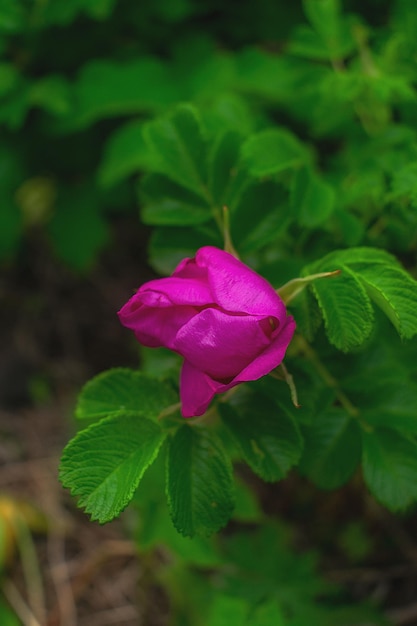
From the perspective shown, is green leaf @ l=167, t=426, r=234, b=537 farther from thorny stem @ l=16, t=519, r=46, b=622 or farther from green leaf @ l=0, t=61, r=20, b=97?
green leaf @ l=0, t=61, r=20, b=97

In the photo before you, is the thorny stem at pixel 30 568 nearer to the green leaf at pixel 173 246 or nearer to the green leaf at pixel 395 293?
the green leaf at pixel 173 246

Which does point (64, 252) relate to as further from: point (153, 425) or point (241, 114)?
point (153, 425)

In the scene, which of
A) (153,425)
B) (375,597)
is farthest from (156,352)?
(375,597)

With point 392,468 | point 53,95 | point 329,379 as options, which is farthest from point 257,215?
point 53,95

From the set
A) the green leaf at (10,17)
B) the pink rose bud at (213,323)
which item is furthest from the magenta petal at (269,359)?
the green leaf at (10,17)

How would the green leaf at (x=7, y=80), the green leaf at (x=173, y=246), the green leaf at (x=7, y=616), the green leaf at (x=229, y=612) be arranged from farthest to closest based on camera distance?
the green leaf at (x=7, y=80), the green leaf at (x=7, y=616), the green leaf at (x=229, y=612), the green leaf at (x=173, y=246)

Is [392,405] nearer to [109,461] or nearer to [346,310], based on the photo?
[346,310]

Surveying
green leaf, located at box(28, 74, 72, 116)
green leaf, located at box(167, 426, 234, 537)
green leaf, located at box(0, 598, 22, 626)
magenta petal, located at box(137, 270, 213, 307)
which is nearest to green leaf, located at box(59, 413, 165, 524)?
green leaf, located at box(167, 426, 234, 537)
